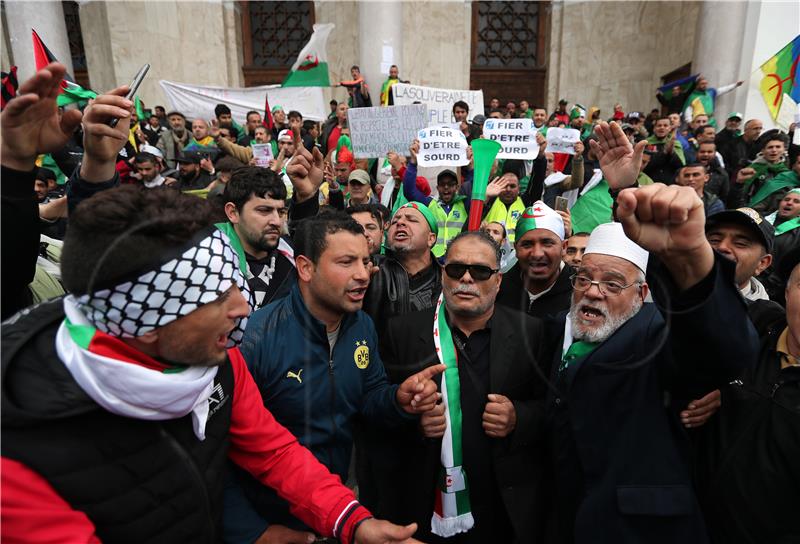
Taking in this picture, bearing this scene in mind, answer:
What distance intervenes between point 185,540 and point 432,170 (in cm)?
748

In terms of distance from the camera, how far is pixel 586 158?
7.75 meters

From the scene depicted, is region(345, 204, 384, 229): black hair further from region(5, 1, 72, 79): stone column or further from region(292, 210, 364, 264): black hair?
region(5, 1, 72, 79): stone column

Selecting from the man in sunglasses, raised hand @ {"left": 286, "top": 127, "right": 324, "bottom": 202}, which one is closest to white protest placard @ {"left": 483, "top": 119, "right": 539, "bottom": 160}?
raised hand @ {"left": 286, "top": 127, "right": 324, "bottom": 202}

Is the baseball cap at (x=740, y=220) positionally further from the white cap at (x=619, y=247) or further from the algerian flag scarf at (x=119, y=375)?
the algerian flag scarf at (x=119, y=375)

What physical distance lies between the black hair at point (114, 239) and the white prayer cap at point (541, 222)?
99.7 inches

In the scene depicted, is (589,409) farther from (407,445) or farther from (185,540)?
(185,540)

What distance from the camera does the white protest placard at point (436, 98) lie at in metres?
8.95

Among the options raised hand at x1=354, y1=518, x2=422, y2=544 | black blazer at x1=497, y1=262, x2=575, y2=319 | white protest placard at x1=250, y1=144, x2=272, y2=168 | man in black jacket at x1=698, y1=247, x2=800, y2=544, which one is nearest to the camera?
raised hand at x1=354, y1=518, x2=422, y2=544

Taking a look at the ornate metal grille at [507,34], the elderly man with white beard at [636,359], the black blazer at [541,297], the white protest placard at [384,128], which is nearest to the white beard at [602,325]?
the elderly man with white beard at [636,359]

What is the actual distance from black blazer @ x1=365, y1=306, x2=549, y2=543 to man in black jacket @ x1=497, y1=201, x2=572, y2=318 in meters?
0.68

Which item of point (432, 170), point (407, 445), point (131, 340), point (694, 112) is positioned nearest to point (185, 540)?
point (131, 340)

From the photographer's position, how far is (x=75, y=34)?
14.8 metres

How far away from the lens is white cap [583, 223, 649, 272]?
6.70 ft

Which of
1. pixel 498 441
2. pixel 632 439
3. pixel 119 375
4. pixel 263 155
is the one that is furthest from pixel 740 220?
pixel 263 155
